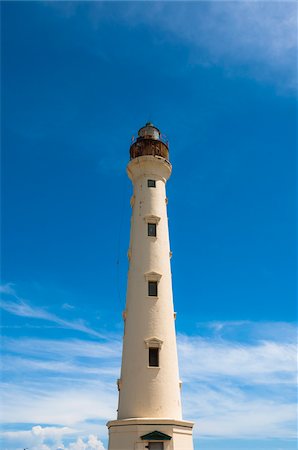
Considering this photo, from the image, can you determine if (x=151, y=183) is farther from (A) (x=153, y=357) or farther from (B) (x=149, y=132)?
(A) (x=153, y=357)

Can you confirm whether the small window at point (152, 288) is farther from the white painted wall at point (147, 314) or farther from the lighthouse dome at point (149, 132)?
the lighthouse dome at point (149, 132)

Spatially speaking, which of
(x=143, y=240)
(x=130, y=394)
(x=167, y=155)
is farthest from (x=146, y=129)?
(x=130, y=394)

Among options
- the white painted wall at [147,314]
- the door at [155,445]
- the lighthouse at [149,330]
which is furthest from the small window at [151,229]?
the door at [155,445]

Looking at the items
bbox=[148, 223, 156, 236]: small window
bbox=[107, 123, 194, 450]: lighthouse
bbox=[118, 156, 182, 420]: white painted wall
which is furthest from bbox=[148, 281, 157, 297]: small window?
bbox=[148, 223, 156, 236]: small window

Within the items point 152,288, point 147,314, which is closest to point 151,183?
point 152,288

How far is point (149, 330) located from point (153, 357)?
1.70m

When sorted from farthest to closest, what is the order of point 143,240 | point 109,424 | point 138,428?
point 143,240 → point 109,424 → point 138,428

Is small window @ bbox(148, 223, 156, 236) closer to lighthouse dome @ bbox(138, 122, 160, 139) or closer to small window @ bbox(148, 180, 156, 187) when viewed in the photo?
small window @ bbox(148, 180, 156, 187)

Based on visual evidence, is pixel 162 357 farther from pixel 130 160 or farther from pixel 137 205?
pixel 130 160

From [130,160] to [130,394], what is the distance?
1752 centimetres

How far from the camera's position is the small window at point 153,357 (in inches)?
1041

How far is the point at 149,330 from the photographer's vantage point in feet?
89.4

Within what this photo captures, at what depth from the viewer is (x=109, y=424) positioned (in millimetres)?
25422

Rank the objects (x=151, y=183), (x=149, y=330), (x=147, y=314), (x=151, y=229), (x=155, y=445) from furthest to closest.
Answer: (x=151, y=183) → (x=151, y=229) → (x=147, y=314) → (x=149, y=330) → (x=155, y=445)
